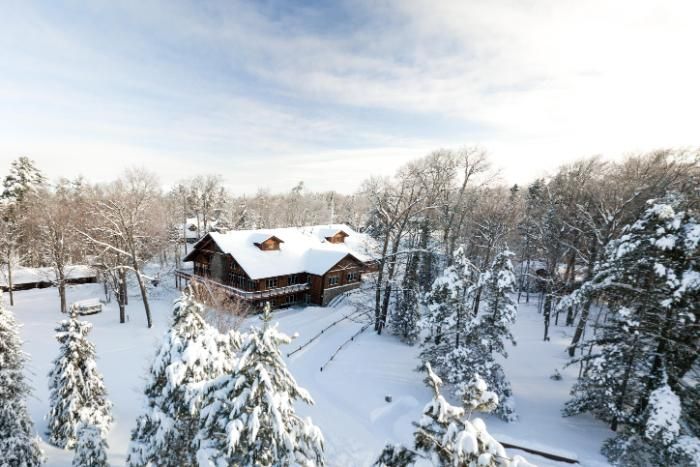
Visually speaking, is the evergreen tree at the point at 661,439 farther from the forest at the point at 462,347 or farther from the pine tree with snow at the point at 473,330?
the pine tree with snow at the point at 473,330

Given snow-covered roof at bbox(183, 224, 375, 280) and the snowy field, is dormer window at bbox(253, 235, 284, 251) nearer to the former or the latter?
snow-covered roof at bbox(183, 224, 375, 280)

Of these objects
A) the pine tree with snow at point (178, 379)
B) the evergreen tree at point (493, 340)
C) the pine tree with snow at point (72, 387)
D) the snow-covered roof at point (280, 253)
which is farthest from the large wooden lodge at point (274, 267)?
the pine tree with snow at point (178, 379)

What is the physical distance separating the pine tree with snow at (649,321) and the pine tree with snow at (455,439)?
1000cm

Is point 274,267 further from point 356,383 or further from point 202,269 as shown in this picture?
point 356,383

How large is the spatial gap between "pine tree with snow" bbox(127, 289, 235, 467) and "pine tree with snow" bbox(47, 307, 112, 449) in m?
6.57

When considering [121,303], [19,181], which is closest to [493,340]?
[121,303]

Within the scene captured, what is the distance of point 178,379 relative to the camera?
25.3ft

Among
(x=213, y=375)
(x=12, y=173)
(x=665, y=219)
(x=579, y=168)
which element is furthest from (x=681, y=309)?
(x=12, y=173)

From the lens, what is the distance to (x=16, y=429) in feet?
37.4

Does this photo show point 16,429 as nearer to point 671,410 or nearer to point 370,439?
point 370,439

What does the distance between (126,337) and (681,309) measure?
31829 mm

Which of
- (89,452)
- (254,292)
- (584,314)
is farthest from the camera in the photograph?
(254,292)

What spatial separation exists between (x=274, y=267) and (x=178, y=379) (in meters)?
24.1

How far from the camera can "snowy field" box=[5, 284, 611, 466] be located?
1365 centimetres
